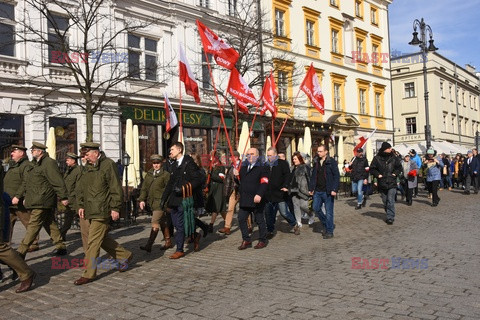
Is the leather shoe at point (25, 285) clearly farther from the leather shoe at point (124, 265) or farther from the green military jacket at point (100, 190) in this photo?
the leather shoe at point (124, 265)

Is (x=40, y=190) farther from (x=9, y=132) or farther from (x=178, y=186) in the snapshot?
(x=9, y=132)

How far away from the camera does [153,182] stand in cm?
831

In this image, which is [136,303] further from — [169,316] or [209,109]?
[209,109]

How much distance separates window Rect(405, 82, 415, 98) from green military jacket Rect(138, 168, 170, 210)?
45.0 m

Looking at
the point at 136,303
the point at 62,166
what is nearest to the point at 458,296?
the point at 136,303

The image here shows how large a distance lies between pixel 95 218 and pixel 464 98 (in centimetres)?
5736

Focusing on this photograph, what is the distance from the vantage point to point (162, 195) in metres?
7.68

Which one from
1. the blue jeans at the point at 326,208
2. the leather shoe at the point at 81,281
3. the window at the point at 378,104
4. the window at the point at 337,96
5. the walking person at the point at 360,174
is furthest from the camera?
the window at the point at 378,104

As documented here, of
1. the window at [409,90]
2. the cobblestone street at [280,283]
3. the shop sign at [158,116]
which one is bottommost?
the cobblestone street at [280,283]

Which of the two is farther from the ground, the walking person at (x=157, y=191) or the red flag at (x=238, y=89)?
the red flag at (x=238, y=89)

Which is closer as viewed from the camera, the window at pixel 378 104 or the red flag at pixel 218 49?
the red flag at pixel 218 49

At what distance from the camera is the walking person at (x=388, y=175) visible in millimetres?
10352

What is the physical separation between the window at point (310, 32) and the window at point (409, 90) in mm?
23820
